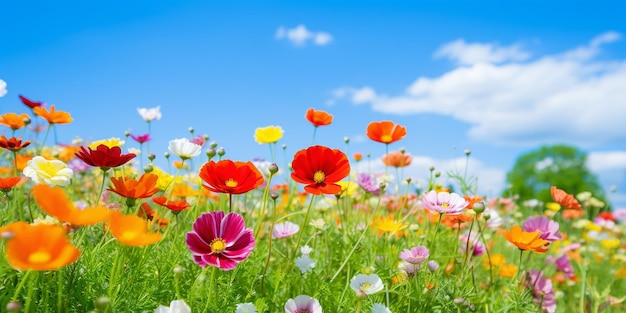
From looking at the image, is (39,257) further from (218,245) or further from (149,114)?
(149,114)

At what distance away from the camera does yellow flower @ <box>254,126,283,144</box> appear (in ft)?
7.00

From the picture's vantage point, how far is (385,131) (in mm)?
2008

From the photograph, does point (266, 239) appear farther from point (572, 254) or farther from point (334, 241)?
point (572, 254)

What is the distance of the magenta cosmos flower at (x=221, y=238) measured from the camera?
1143 millimetres

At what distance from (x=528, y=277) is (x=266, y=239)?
3.76 ft

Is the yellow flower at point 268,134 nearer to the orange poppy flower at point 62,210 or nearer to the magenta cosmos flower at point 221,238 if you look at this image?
the magenta cosmos flower at point 221,238

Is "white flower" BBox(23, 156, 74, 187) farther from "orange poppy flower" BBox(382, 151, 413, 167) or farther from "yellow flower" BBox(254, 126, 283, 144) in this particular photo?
"orange poppy flower" BBox(382, 151, 413, 167)

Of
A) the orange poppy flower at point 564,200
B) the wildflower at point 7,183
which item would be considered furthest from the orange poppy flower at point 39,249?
the orange poppy flower at point 564,200

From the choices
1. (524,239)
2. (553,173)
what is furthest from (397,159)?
(553,173)

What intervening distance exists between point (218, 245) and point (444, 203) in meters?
0.71

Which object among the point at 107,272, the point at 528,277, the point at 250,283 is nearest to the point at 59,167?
the point at 107,272

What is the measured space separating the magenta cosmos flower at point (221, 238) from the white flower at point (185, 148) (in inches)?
20.4

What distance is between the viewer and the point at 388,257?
6.39 feet

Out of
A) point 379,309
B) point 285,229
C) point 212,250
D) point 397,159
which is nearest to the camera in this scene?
point 212,250
